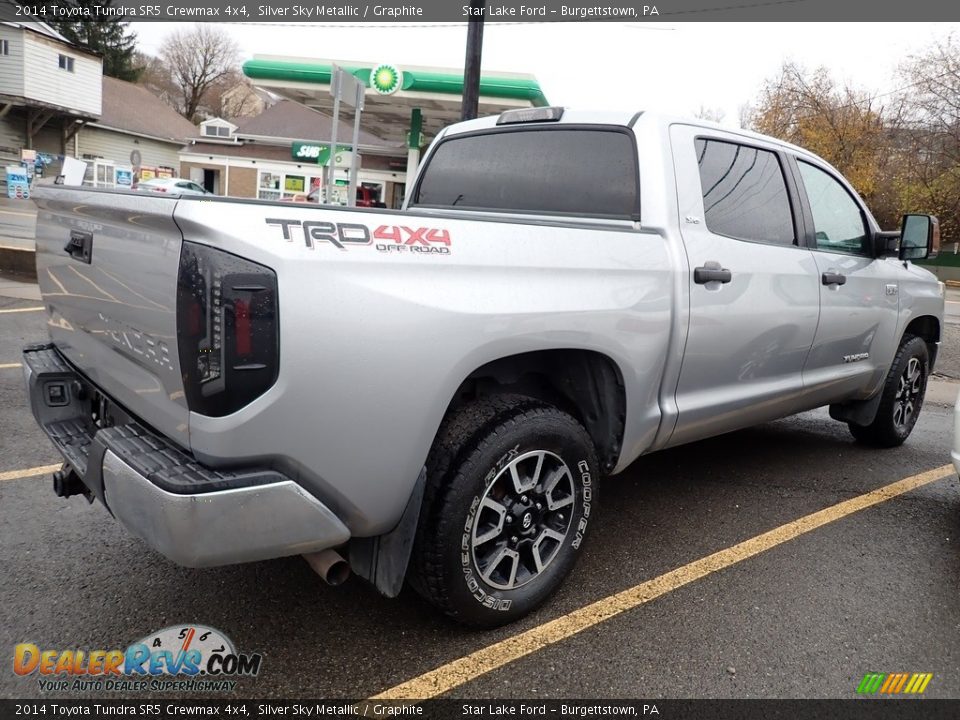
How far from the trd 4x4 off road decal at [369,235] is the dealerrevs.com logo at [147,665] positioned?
1.44m

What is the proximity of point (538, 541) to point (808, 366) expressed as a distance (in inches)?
85.5

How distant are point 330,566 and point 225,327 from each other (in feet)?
2.77

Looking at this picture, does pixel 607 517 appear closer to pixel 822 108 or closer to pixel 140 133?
pixel 822 108

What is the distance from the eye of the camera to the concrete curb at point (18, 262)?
11.2m

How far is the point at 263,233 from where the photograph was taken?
193 cm

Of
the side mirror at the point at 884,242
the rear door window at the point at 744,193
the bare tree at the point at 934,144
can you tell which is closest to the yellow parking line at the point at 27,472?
the rear door window at the point at 744,193

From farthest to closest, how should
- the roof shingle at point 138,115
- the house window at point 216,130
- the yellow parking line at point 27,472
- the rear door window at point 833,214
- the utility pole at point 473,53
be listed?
1. the roof shingle at point 138,115
2. the house window at point 216,130
3. the utility pole at point 473,53
4. the rear door window at point 833,214
5. the yellow parking line at point 27,472

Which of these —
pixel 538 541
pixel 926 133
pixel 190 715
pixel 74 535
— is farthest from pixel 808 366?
pixel 926 133

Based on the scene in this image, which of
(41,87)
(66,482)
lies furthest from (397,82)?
(41,87)

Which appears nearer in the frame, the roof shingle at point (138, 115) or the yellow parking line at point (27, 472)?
the yellow parking line at point (27, 472)

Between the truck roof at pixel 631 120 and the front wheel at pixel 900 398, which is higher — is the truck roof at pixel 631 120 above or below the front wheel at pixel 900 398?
above

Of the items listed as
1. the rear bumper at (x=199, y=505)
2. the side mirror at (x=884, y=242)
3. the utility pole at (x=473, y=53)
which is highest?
the utility pole at (x=473, y=53)

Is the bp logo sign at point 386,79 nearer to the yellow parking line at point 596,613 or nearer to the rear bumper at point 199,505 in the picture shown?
the yellow parking line at point 596,613

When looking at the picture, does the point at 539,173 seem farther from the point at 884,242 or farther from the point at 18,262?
the point at 18,262
